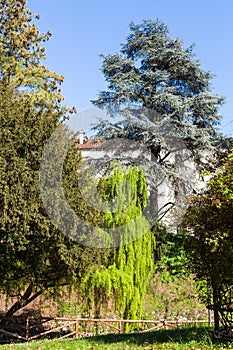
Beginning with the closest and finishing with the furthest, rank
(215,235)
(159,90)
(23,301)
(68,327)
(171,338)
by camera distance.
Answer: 1. (215,235)
2. (171,338)
3. (23,301)
4. (68,327)
5. (159,90)

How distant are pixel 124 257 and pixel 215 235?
675cm

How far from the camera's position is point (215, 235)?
261 inches

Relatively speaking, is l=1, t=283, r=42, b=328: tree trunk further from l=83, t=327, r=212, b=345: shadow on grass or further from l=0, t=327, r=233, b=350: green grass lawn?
l=83, t=327, r=212, b=345: shadow on grass

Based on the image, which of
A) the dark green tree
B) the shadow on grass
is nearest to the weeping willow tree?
the dark green tree

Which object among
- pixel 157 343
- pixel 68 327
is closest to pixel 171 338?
pixel 157 343

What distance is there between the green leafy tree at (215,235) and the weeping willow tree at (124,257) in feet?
18.0

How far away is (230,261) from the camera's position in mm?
6551

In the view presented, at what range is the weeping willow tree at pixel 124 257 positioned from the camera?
1267 cm

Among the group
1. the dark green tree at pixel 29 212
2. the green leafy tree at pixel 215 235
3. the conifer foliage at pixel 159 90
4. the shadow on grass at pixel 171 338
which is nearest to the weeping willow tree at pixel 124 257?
the dark green tree at pixel 29 212

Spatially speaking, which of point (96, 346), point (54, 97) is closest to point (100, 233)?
point (96, 346)

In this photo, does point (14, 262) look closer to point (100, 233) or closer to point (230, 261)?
point (100, 233)

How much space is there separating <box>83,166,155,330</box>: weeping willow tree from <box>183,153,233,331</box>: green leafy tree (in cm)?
548

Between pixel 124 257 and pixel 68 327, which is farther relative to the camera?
pixel 68 327

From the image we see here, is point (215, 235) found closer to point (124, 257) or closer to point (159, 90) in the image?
point (124, 257)
